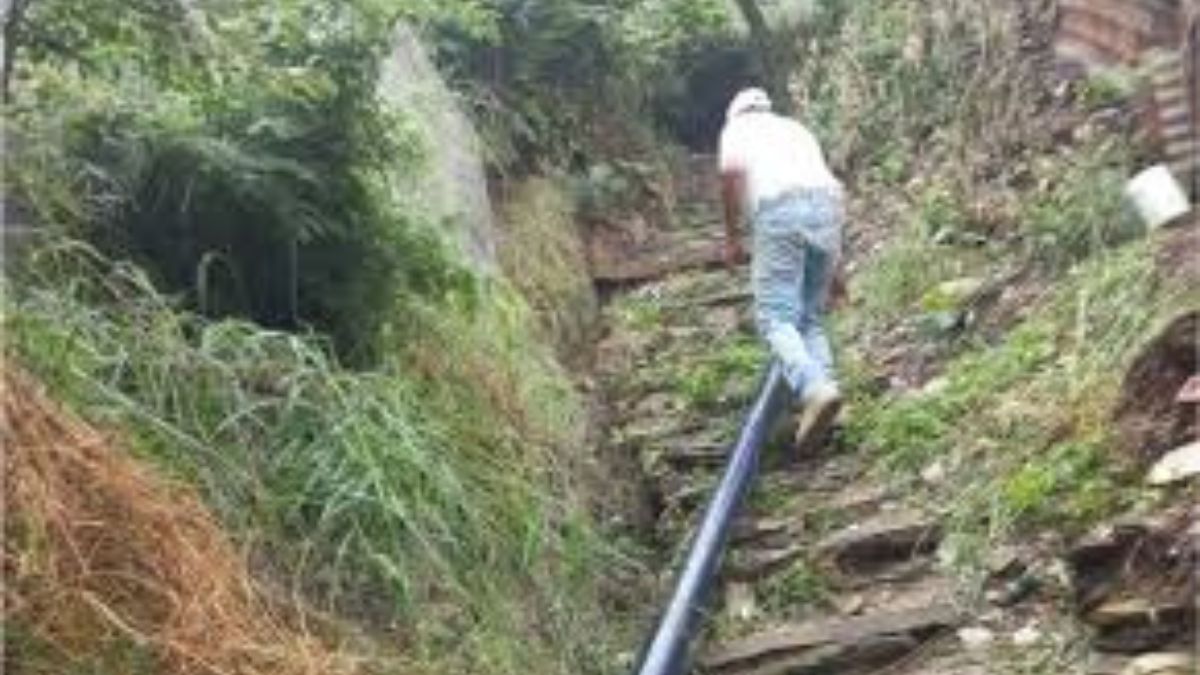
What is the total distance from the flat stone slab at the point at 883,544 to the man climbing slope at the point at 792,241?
2.99ft

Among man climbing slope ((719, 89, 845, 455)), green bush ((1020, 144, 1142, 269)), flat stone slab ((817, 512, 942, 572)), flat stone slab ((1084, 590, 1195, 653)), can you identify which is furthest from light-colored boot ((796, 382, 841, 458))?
flat stone slab ((1084, 590, 1195, 653))

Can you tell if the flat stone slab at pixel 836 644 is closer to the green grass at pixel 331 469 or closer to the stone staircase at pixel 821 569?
the stone staircase at pixel 821 569

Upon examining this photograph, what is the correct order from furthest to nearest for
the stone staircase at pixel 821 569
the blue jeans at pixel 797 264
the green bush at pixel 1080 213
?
1. the green bush at pixel 1080 213
2. the blue jeans at pixel 797 264
3. the stone staircase at pixel 821 569

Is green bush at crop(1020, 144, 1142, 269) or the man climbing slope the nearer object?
the man climbing slope

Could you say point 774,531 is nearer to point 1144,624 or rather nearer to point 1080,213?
point 1144,624

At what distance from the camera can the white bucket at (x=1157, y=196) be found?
644 centimetres

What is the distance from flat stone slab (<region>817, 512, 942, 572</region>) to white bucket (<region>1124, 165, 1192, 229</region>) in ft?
5.45

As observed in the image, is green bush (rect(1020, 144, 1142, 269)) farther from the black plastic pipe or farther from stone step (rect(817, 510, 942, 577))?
stone step (rect(817, 510, 942, 577))

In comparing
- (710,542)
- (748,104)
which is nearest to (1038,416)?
(710,542)

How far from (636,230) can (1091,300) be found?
4.71 metres

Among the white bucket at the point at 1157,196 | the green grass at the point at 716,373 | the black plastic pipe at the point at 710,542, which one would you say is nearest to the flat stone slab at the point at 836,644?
the black plastic pipe at the point at 710,542

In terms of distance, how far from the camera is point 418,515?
13.7 feet

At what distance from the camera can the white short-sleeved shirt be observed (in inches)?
276

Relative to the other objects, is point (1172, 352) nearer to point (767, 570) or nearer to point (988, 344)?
point (767, 570)
